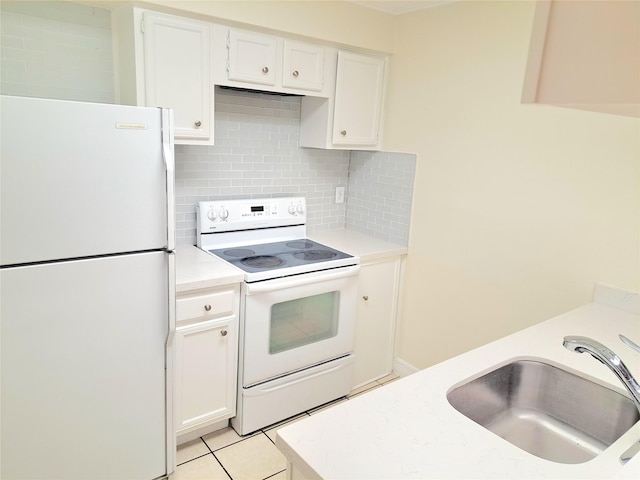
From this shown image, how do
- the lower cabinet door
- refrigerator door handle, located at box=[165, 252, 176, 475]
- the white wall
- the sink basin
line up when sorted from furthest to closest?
the lower cabinet door → the white wall → refrigerator door handle, located at box=[165, 252, 176, 475] → the sink basin

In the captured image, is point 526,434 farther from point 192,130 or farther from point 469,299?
point 192,130

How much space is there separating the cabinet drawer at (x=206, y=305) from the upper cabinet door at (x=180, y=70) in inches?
31.2

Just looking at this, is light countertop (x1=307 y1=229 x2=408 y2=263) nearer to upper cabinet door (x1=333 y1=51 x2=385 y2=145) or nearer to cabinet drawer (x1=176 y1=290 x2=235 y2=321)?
upper cabinet door (x1=333 y1=51 x2=385 y2=145)

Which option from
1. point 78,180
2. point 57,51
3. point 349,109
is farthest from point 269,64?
point 78,180

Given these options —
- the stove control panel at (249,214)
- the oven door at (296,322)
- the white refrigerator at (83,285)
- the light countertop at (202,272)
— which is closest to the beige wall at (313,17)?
the white refrigerator at (83,285)

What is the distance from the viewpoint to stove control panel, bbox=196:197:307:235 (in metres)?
2.63

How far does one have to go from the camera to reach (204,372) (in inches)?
88.4

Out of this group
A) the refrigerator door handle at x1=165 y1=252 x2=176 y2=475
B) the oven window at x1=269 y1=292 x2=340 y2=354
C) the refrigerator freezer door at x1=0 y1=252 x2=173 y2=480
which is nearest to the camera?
the refrigerator freezer door at x1=0 y1=252 x2=173 y2=480

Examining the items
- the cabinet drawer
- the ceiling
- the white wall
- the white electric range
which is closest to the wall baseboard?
the white electric range

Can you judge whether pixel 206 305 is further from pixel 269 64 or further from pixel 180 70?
pixel 269 64

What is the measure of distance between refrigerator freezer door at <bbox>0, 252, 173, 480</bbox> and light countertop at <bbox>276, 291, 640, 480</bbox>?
0.98 meters

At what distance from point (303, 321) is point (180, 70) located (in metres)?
1.43

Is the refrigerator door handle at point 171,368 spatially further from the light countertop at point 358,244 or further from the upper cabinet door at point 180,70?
the light countertop at point 358,244

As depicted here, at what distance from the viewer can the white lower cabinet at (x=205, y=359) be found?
213 centimetres
